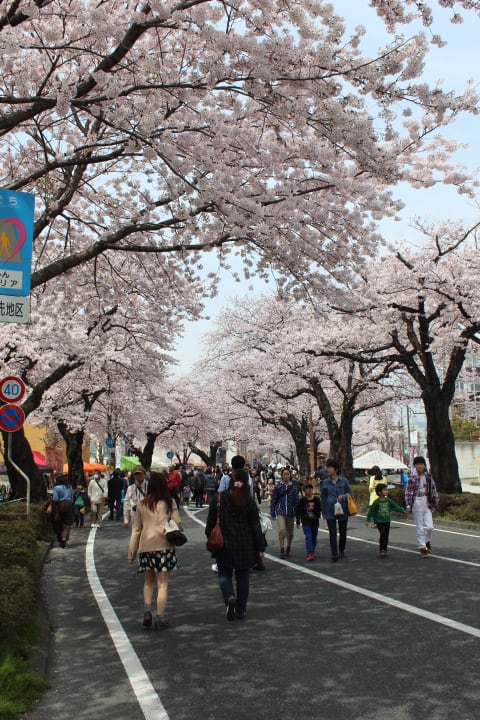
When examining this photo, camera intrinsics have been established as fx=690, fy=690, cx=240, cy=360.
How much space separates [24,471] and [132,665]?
1484 centimetres

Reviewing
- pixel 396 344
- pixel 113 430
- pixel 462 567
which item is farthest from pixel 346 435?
pixel 462 567

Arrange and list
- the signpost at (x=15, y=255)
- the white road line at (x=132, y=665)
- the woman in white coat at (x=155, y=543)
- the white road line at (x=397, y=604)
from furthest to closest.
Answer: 1. the woman in white coat at (x=155, y=543)
2. the signpost at (x=15, y=255)
3. the white road line at (x=397, y=604)
4. the white road line at (x=132, y=665)

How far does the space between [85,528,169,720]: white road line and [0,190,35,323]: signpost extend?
10.2 ft

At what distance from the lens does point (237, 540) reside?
23.7ft

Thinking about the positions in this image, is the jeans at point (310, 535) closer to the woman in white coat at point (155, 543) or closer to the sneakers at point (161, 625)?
the woman in white coat at point (155, 543)

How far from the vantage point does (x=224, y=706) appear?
4414 millimetres

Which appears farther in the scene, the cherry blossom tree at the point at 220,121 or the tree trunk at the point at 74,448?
the tree trunk at the point at 74,448

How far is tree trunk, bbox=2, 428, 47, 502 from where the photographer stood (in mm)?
19077

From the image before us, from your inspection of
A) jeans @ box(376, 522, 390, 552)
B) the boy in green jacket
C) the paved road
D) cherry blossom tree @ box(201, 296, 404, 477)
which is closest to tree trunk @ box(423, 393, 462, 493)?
cherry blossom tree @ box(201, 296, 404, 477)

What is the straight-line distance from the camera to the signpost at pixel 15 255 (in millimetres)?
6391

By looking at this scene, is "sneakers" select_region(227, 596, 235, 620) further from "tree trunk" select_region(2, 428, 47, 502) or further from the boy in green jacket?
"tree trunk" select_region(2, 428, 47, 502)

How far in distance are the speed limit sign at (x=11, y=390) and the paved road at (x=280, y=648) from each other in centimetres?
354

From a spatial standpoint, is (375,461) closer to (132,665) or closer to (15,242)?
(15,242)

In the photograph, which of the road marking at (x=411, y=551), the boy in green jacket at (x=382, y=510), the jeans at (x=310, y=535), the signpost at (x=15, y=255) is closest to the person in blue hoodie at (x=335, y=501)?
the jeans at (x=310, y=535)
